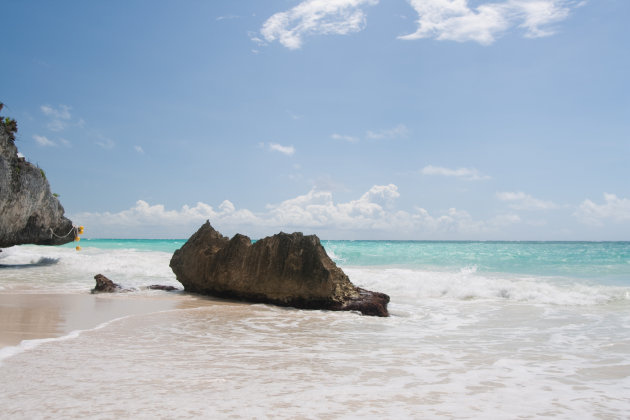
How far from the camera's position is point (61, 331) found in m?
6.32

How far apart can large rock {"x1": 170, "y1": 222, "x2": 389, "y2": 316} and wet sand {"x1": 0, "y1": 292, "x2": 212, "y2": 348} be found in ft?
2.46

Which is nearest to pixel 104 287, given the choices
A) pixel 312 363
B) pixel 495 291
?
pixel 312 363

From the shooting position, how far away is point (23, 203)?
18422 mm

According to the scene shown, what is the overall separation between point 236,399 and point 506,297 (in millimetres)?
11190

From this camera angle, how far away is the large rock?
9.46 meters

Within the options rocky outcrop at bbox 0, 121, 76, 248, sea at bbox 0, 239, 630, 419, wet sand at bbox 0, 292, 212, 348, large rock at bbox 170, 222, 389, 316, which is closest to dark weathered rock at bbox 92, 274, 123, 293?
wet sand at bbox 0, 292, 212, 348

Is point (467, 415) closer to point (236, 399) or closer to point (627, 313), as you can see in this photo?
point (236, 399)

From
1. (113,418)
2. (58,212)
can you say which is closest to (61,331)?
(113,418)

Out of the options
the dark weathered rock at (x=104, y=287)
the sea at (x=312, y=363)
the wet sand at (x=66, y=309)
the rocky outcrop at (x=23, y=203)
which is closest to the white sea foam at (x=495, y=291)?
the sea at (x=312, y=363)

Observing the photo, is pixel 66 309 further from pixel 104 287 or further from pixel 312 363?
pixel 312 363

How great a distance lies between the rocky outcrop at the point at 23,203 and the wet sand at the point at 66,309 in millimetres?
8842

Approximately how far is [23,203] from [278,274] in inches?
559

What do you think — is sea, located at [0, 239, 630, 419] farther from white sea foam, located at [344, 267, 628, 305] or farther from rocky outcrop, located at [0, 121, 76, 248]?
rocky outcrop, located at [0, 121, 76, 248]

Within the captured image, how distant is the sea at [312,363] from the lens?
3414 mm
